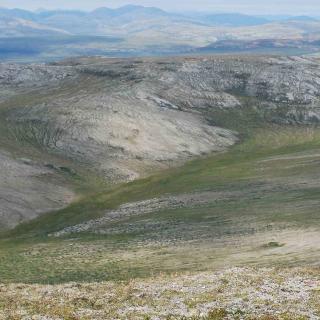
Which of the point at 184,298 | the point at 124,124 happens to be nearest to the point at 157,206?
the point at 184,298

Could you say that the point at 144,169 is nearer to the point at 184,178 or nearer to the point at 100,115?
the point at 184,178

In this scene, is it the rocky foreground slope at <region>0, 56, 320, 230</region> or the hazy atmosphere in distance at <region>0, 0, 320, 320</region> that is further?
the rocky foreground slope at <region>0, 56, 320, 230</region>

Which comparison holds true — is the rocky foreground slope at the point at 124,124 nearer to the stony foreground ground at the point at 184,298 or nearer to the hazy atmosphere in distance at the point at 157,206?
the hazy atmosphere in distance at the point at 157,206

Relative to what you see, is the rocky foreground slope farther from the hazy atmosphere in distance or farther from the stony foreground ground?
the stony foreground ground

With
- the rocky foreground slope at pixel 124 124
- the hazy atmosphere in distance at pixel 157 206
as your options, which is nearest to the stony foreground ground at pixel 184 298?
the hazy atmosphere in distance at pixel 157 206

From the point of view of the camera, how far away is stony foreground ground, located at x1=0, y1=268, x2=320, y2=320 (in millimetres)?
30203

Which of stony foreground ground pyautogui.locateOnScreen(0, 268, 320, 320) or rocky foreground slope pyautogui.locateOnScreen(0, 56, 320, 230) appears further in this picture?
rocky foreground slope pyautogui.locateOnScreen(0, 56, 320, 230)

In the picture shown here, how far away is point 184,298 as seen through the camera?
3328cm

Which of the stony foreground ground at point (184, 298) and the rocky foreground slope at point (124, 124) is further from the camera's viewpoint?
the rocky foreground slope at point (124, 124)

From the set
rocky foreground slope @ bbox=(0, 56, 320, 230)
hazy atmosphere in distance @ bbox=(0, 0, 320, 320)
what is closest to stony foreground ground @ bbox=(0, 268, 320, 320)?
hazy atmosphere in distance @ bbox=(0, 0, 320, 320)

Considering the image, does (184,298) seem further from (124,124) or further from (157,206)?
(124,124)

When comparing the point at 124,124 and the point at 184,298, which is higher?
the point at 184,298

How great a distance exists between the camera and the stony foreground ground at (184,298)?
3020 cm

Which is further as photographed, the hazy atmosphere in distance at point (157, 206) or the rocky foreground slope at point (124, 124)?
the rocky foreground slope at point (124, 124)
